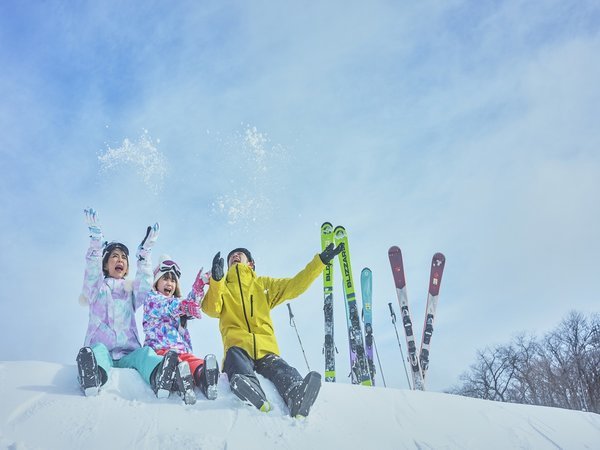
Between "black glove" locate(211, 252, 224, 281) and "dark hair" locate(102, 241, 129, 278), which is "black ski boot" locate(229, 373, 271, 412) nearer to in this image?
"black glove" locate(211, 252, 224, 281)

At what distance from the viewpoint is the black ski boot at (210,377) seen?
2.81 meters

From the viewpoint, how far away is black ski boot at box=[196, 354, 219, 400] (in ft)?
9.23

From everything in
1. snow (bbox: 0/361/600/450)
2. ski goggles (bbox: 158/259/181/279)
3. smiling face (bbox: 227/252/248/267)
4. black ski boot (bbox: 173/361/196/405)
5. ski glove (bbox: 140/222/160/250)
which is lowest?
snow (bbox: 0/361/600/450)

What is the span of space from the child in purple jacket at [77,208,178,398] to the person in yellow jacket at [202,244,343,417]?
0.49 metres

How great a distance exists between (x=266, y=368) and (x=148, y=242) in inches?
66.3

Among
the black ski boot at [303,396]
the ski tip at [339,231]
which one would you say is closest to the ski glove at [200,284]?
the black ski boot at [303,396]

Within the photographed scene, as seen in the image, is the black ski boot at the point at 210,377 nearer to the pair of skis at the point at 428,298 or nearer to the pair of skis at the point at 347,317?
the pair of skis at the point at 347,317

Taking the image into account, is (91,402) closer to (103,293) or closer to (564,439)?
(103,293)

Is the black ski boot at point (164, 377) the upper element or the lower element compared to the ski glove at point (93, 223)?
lower

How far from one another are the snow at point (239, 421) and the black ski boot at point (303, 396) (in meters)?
0.06

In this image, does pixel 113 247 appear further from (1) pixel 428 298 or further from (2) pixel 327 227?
(1) pixel 428 298

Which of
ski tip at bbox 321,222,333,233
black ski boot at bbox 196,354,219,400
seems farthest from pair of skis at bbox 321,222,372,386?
black ski boot at bbox 196,354,219,400

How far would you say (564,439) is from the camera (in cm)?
315

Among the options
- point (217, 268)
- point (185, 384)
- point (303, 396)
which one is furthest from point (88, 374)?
point (303, 396)
